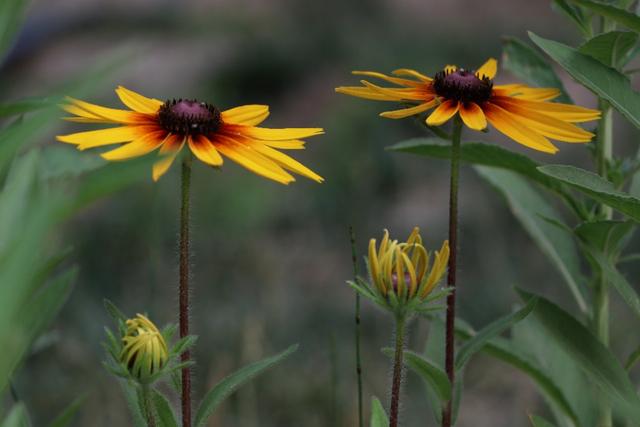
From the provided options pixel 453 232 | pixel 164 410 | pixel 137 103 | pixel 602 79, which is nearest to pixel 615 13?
pixel 602 79

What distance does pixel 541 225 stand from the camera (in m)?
1.53

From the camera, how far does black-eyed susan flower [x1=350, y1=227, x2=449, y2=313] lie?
99 centimetres

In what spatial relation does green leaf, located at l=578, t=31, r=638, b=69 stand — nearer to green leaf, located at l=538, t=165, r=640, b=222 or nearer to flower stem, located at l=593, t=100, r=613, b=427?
flower stem, located at l=593, t=100, r=613, b=427

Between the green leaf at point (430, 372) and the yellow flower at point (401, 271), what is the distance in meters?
0.07

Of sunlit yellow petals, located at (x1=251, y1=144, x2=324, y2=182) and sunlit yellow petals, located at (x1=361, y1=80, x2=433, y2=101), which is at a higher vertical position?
sunlit yellow petals, located at (x1=361, y1=80, x2=433, y2=101)

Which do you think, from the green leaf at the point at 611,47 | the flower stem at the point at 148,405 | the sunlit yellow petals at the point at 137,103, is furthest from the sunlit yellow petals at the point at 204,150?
the green leaf at the point at 611,47

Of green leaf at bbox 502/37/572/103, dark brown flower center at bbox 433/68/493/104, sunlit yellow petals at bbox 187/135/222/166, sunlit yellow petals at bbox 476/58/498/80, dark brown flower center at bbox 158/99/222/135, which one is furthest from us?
green leaf at bbox 502/37/572/103

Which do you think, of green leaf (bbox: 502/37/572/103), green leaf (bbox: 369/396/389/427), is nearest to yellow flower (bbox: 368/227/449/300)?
green leaf (bbox: 369/396/389/427)

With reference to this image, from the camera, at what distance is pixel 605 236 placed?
1267mm

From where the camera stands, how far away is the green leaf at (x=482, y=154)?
4.24 ft

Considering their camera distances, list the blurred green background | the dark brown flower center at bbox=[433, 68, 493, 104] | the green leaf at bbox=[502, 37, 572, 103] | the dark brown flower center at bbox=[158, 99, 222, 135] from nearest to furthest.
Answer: the dark brown flower center at bbox=[158, 99, 222, 135]
the dark brown flower center at bbox=[433, 68, 493, 104]
the green leaf at bbox=[502, 37, 572, 103]
the blurred green background

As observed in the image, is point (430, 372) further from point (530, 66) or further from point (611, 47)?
point (530, 66)

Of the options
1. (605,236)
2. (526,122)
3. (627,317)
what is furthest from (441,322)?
(627,317)

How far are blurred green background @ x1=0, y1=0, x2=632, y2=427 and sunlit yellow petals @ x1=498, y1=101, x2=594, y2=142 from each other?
0.46m
